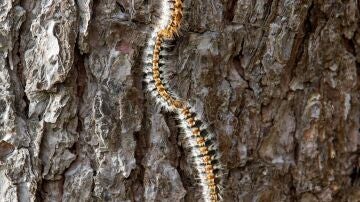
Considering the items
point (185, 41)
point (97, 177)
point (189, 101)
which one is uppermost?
point (185, 41)

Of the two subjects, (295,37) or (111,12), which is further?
(295,37)

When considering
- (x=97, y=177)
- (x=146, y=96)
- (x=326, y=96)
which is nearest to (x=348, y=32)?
(x=326, y=96)

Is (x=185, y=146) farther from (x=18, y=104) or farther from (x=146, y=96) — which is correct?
(x=18, y=104)

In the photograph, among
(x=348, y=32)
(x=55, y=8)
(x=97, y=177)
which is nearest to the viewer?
(x=55, y=8)
